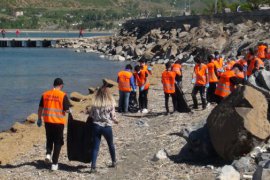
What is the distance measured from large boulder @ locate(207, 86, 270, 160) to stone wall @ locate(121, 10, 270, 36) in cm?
4325

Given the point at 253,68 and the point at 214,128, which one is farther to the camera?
the point at 253,68

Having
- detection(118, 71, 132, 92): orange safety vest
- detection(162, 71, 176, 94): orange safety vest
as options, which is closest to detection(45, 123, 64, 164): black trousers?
detection(162, 71, 176, 94): orange safety vest

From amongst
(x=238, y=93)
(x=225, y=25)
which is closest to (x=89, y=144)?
(x=238, y=93)

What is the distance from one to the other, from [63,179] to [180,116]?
6.30m

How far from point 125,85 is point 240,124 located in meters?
8.65

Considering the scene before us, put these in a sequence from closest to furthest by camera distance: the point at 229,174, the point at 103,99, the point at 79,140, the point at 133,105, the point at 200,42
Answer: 1. the point at 229,174
2. the point at 103,99
3. the point at 79,140
4. the point at 133,105
5. the point at 200,42

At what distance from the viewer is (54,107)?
1136 centimetres

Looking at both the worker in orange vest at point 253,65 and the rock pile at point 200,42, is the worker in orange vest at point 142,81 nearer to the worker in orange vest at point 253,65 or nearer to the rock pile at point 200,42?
the worker in orange vest at point 253,65

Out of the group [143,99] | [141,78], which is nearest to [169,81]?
[141,78]

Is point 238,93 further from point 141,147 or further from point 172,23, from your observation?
point 172,23

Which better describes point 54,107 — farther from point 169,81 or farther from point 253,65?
point 253,65

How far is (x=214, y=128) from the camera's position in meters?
11.1

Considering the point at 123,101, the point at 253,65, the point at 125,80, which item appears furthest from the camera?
the point at 123,101

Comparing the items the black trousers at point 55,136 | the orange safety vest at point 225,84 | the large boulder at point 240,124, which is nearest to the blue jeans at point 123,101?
the orange safety vest at point 225,84
